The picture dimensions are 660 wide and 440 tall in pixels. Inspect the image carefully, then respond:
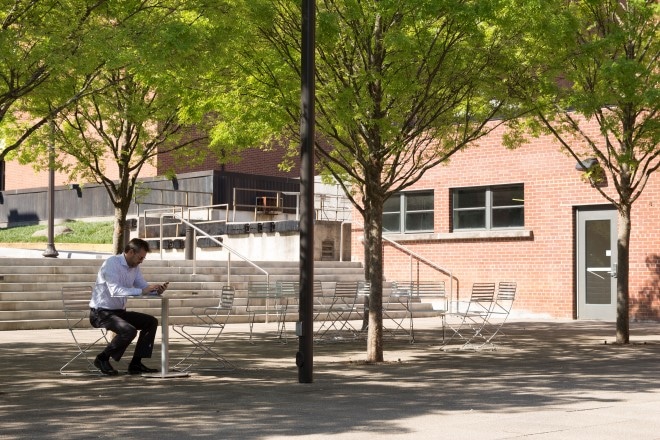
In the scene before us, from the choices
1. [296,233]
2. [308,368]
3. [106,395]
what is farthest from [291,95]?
[296,233]

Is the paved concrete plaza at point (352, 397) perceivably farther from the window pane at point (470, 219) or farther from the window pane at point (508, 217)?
the window pane at point (470, 219)

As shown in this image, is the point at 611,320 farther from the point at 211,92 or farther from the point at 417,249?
the point at 211,92

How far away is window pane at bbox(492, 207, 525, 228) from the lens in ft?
92.9

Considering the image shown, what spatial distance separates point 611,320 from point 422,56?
1419 cm

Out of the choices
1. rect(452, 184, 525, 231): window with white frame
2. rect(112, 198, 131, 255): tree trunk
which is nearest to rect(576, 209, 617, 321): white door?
rect(452, 184, 525, 231): window with white frame

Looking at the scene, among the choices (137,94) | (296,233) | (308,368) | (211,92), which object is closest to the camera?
(308,368)

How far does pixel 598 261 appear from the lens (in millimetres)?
26641

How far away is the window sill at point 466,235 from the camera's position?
91.5ft

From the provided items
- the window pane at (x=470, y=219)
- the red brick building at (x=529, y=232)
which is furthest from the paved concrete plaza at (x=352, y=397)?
the window pane at (x=470, y=219)

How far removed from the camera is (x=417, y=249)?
30156 millimetres

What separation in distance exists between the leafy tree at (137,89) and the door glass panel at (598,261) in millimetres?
11304

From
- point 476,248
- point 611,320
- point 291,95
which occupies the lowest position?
point 611,320

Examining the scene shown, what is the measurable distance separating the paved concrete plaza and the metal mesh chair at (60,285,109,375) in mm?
382

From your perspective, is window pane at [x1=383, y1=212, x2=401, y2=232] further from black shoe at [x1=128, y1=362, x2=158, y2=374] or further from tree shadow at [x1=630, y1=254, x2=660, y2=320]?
black shoe at [x1=128, y1=362, x2=158, y2=374]
